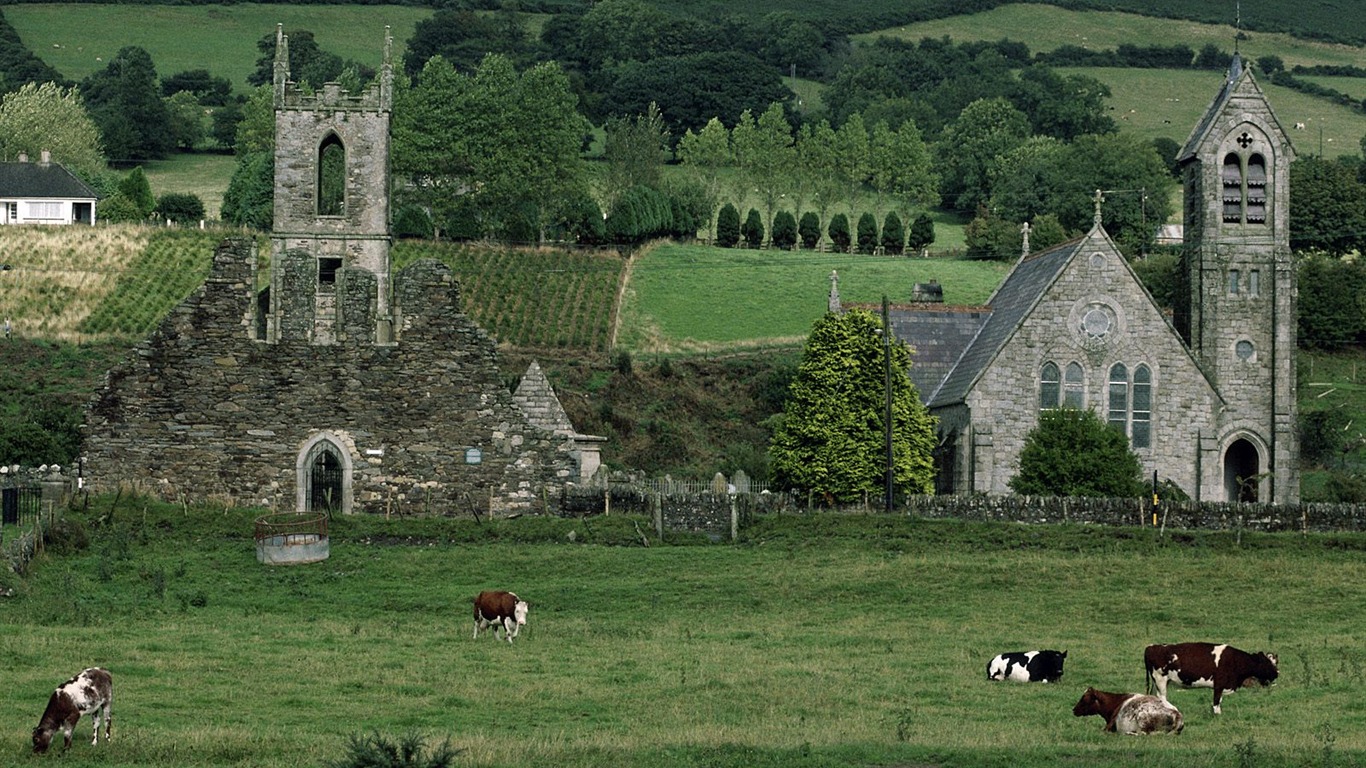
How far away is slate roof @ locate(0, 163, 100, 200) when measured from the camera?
134 m

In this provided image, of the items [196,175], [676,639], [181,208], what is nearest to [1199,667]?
[676,639]

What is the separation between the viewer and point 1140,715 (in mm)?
29094

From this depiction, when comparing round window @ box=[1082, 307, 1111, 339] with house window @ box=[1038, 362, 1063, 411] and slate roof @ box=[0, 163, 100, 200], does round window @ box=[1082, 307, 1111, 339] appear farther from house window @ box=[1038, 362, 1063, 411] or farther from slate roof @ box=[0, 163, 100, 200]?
slate roof @ box=[0, 163, 100, 200]

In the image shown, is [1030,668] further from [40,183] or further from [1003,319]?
[40,183]

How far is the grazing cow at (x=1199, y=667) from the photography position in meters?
32.0

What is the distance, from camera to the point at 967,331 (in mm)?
69062

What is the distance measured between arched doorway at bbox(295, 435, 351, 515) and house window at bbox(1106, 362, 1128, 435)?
2374cm

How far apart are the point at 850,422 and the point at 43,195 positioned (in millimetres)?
88139

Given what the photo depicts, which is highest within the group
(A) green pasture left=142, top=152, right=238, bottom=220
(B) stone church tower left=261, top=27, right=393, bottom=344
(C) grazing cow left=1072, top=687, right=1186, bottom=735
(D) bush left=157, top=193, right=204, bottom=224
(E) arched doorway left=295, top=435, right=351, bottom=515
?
(A) green pasture left=142, top=152, right=238, bottom=220

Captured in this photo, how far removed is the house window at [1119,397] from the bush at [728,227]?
71.7 metres

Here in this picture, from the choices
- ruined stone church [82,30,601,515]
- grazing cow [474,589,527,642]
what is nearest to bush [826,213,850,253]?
ruined stone church [82,30,601,515]

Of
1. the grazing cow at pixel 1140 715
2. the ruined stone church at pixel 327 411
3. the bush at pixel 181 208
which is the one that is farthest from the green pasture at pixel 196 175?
the grazing cow at pixel 1140 715

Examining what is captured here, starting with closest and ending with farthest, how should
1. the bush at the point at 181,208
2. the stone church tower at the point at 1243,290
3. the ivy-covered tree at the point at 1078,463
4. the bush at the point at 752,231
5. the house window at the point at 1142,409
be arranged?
the ivy-covered tree at the point at 1078,463 → the house window at the point at 1142,409 → the stone church tower at the point at 1243,290 → the bush at the point at 752,231 → the bush at the point at 181,208

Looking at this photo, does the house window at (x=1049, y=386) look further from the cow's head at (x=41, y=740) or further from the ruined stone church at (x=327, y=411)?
the cow's head at (x=41, y=740)
